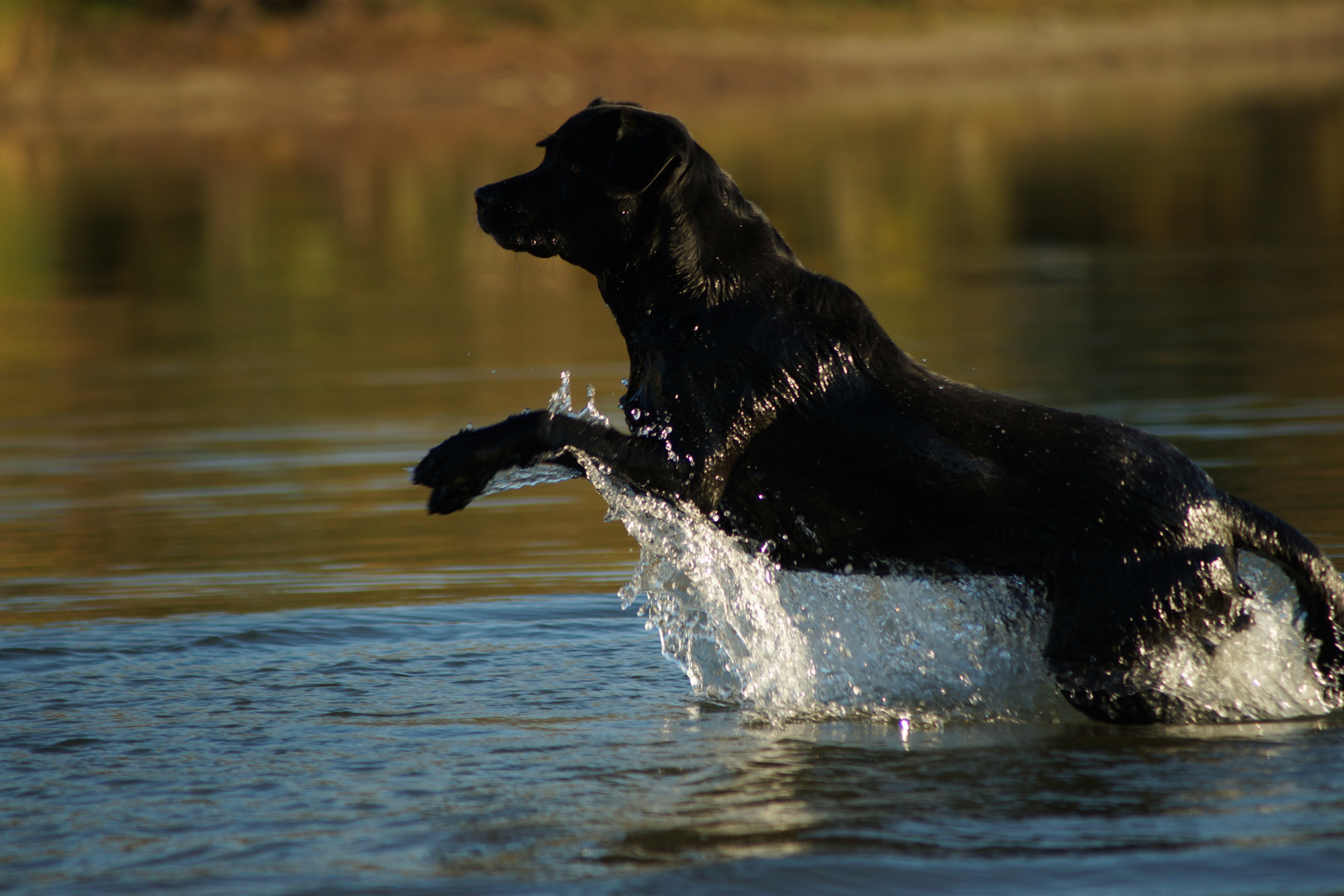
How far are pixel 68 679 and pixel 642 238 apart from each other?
246 centimetres

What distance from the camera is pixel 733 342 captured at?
5301 mm

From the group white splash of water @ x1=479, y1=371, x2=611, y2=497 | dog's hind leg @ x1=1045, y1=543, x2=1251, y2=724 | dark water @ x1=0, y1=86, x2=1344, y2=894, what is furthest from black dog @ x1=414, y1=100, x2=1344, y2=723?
dark water @ x1=0, y1=86, x2=1344, y2=894

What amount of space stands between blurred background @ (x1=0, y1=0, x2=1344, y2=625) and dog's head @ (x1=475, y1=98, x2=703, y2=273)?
2036mm

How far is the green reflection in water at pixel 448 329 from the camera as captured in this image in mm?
8273

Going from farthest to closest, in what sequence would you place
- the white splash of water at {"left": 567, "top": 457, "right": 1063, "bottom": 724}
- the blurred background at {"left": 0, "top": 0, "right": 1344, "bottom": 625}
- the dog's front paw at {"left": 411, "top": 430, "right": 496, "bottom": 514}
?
the blurred background at {"left": 0, "top": 0, "right": 1344, "bottom": 625} < the white splash of water at {"left": 567, "top": 457, "right": 1063, "bottom": 724} < the dog's front paw at {"left": 411, "top": 430, "right": 496, "bottom": 514}

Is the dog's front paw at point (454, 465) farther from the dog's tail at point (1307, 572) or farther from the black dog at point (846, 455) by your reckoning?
the dog's tail at point (1307, 572)

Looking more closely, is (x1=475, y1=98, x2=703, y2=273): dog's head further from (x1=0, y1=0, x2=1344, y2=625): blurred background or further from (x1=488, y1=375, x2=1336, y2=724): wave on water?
(x1=0, y1=0, x2=1344, y2=625): blurred background

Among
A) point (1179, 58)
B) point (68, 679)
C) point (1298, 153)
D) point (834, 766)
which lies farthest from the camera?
point (1179, 58)

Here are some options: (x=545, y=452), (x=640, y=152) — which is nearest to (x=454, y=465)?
(x=545, y=452)

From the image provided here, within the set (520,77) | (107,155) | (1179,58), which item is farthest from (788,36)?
→ (107,155)

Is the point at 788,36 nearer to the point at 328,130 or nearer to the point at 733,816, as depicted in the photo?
the point at 328,130

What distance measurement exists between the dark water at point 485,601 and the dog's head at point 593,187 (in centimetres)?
144

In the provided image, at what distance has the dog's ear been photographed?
5.43m

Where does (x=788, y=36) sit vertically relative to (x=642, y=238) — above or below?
above
